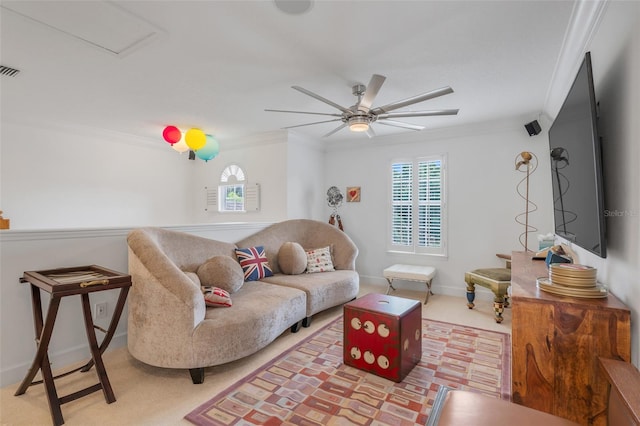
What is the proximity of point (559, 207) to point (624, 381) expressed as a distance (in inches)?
64.5

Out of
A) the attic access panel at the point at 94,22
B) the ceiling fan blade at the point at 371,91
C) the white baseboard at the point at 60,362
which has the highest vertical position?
the attic access panel at the point at 94,22

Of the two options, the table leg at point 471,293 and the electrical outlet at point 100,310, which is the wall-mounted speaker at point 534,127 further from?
the electrical outlet at point 100,310

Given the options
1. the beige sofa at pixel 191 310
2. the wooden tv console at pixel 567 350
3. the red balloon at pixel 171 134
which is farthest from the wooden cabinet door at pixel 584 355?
the red balloon at pixel 171 134

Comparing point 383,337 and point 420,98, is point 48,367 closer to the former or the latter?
point 383,337

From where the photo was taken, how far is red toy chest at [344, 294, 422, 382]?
86.2 inches

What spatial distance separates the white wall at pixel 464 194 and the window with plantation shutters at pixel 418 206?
11cm

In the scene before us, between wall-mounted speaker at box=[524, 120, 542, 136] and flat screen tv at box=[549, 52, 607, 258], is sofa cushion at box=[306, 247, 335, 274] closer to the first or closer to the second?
flat screen tv at box=[549, 52, 607, 258]

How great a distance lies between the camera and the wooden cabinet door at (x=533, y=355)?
4.66ft

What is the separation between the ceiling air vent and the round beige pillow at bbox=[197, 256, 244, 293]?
7.56 feet

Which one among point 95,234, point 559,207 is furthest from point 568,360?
point 95,234

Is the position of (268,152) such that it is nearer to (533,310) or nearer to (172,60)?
(172,60)

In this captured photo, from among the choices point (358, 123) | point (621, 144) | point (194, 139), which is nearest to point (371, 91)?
point (358, 123)

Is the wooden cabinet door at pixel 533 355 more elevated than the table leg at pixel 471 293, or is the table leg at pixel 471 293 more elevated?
the wooden cabinet door at pixel 533 355

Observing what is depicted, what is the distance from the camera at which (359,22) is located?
193 centimetres
